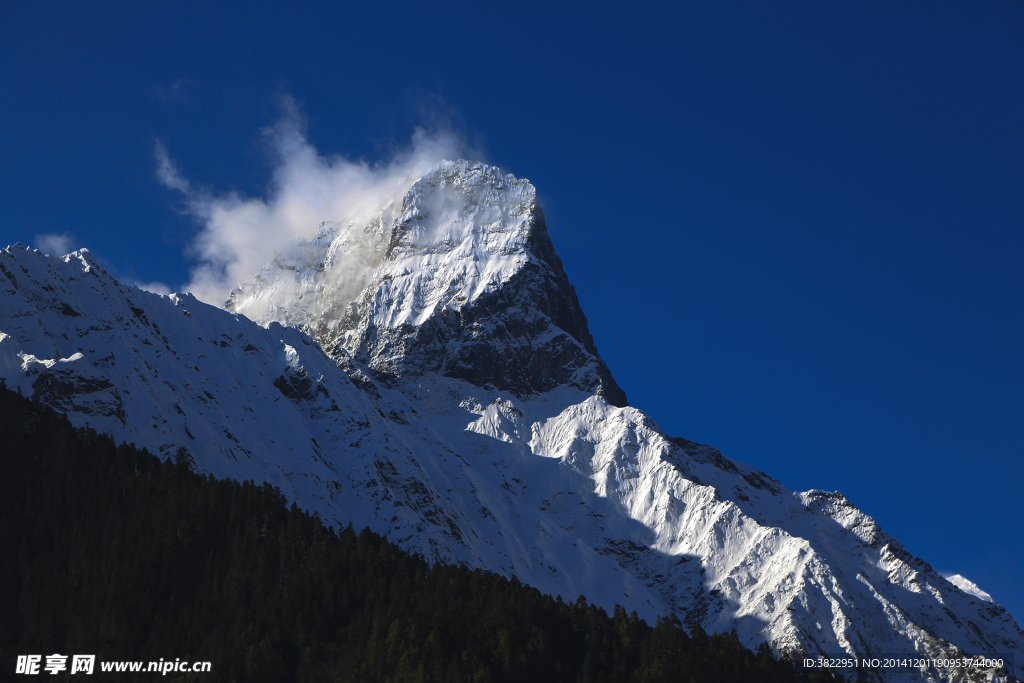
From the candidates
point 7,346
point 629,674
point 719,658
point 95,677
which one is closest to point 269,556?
point 95,677

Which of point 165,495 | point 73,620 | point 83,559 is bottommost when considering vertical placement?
point 73,620

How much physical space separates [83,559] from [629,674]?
7366cm

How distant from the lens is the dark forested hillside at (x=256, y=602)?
126375 mm

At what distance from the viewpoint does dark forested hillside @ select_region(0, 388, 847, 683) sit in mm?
126375

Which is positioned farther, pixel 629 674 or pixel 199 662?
pixel 629 674

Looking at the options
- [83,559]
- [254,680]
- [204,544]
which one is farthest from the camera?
[204,544]

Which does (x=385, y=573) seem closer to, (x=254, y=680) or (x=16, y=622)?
(x=254, y=680)

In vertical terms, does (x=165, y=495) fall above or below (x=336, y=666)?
above

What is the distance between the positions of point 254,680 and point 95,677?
59.9 ft

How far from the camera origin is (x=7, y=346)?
194 meters

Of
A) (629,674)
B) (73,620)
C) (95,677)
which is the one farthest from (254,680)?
(629,674)

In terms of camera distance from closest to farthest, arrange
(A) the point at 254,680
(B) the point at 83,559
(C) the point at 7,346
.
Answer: (A) the point at 254,680, (B) the point at 83,559, (C) the point at 7,346

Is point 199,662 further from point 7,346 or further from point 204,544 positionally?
point 7,346

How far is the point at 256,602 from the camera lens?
5448 inches
